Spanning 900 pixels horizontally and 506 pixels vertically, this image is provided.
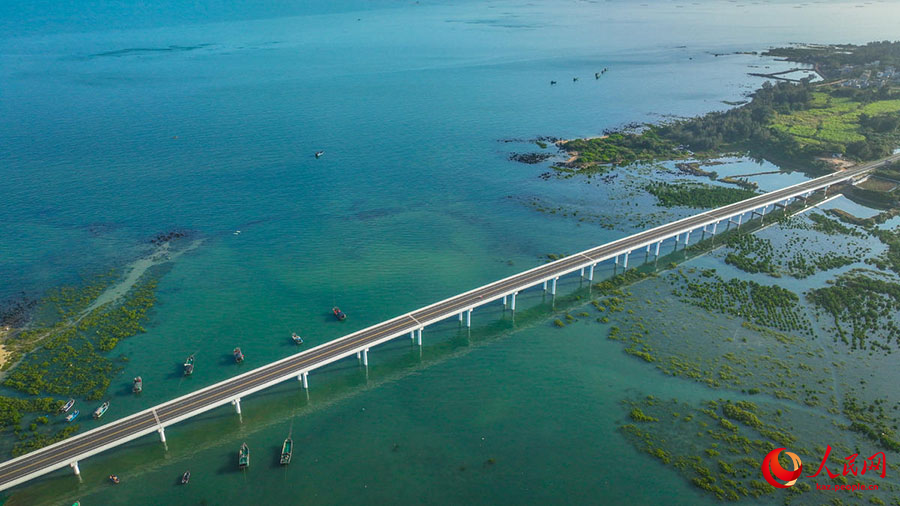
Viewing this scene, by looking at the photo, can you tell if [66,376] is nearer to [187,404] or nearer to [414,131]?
[187,404]

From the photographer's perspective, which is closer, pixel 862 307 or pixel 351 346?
pixel 351 346

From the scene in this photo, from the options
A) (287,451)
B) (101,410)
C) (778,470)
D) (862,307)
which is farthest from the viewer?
(862,307)

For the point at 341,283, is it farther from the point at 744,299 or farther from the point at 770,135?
the point at 770,135

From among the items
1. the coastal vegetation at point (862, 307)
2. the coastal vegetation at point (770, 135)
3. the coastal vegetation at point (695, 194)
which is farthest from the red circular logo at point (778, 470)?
the coastal vegetation at point (770, 135)

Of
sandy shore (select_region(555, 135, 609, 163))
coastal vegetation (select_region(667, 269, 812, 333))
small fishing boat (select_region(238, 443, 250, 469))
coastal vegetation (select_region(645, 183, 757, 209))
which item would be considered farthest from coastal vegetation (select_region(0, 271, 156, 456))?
coastal vegetation (select_region(645, 183, 757, 209))

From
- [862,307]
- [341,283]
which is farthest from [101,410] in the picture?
[862,307]

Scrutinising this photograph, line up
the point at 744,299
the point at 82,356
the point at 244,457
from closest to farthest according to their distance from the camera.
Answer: the point at 244,457
the point at 82,356
the point at 744,299

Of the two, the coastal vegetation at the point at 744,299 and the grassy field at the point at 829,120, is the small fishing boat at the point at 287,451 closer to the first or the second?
the coastal vegetation at the point at 744,299
